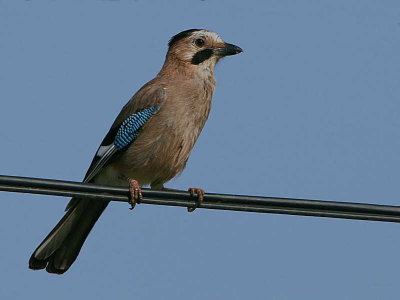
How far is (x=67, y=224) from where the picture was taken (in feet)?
36.6

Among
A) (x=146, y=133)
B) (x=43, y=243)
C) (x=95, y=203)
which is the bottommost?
(x=43, y=243)

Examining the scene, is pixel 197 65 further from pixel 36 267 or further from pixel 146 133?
pixel 36 267

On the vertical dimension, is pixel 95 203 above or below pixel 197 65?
below

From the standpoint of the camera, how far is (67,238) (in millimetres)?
11117

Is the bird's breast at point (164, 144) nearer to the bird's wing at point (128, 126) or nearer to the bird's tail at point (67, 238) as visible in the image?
the bird's wing at point (128, 126)

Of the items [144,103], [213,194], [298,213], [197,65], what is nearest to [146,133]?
[144,103]

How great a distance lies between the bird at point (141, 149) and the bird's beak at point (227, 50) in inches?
20.7

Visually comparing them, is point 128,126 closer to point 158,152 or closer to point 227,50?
point 158,152

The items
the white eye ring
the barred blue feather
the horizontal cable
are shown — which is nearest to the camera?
the horizontal cable

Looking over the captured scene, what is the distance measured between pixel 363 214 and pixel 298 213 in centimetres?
54

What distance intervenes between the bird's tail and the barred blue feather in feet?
2.78

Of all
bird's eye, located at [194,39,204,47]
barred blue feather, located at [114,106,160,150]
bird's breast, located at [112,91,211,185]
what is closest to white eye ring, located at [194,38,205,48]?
bird's eye, located at [194,39,204,47]

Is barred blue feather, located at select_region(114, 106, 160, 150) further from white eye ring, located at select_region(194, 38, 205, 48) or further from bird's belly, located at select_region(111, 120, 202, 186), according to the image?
white eye ring, located at select_region(194, 38, 205, 48)

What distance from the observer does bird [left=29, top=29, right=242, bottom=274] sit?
11070mm
